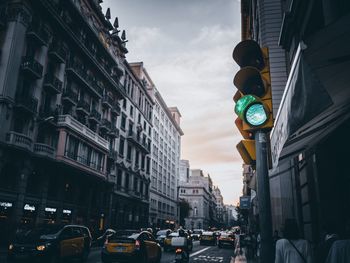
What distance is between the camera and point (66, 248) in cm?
1370

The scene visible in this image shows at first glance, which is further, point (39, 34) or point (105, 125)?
point (105, 125)

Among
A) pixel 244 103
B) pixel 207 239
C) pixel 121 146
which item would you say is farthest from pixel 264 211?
pixel 121 146

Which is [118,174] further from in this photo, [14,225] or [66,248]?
[66,248]

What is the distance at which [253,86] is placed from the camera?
11.3ft

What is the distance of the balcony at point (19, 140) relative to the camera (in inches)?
861

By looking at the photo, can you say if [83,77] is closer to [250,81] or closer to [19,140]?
[19,140]

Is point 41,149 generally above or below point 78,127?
below

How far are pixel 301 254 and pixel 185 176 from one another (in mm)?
117710

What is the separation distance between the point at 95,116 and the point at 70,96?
532 cm

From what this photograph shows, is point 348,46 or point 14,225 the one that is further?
point 14,225

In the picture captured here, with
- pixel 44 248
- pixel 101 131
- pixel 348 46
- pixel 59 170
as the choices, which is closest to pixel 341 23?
pixel 348 46

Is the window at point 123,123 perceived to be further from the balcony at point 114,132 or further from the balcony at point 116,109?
the balcony at point 114,132

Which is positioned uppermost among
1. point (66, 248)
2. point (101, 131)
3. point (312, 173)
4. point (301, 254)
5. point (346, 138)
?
point (101, 131)

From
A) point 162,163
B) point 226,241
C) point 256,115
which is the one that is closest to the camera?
point 256,115
